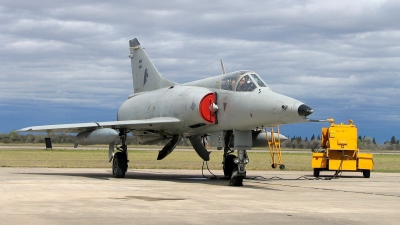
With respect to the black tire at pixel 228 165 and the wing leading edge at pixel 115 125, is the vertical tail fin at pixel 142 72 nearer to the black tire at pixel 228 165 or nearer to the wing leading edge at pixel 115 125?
the wing leading edge at pixel 115 125

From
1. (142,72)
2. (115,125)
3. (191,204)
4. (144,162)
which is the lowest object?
(144,162)

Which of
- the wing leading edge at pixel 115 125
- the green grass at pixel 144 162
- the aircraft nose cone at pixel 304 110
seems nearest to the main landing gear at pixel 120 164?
the wing leading edge at pixel 115 125

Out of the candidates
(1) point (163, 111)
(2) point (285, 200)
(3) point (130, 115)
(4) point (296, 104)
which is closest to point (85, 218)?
(2) point (285, 200)

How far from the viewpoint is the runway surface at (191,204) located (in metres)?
9.06

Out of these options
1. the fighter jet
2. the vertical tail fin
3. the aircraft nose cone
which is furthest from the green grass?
the aircraft nose cone

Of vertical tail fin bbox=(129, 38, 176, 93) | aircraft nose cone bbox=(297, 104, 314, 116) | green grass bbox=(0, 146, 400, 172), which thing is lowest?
green grass bbox=(0, 146, 400, 172)

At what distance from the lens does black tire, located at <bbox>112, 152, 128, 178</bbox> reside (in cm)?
2000

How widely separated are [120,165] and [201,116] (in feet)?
12.8

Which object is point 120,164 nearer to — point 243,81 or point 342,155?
point 243,81

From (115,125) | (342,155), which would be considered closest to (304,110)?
(115,125)

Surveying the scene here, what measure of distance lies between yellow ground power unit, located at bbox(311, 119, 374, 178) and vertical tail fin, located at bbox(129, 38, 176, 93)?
6.11 metres

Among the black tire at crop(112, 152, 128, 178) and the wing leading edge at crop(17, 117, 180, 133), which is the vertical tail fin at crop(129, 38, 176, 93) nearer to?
the wing leading edge at crop(17, 117, 180, 133)

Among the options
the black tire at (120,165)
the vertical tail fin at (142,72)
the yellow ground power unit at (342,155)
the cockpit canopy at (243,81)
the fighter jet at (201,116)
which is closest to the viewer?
the fighter jet at (201,116)

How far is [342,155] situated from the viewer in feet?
70.9
